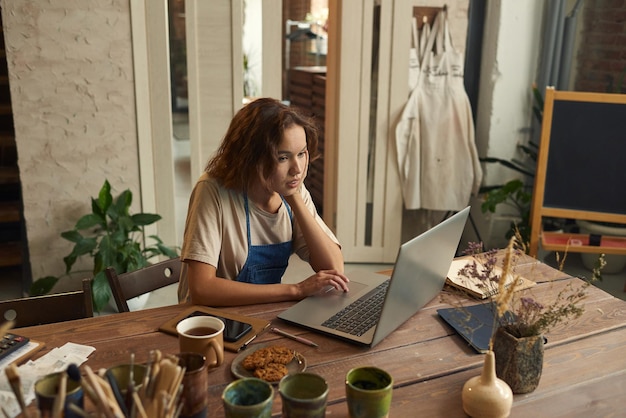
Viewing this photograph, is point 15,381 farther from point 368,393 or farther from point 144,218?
point 144,218

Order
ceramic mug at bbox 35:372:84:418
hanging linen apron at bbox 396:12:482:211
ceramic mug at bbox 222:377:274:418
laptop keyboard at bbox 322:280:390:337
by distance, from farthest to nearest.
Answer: hanging linen apron at bbox 396:12:482:211
laptop keyboard at bbox 322:280:390:337
ceramic mug at bbox 222:377:274:418
ceramic mug at bbox 35:372:84:418

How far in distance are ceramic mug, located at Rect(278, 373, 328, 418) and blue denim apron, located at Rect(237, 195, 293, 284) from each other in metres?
0.76

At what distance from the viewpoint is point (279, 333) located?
1474mm

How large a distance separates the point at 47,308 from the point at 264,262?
61cm

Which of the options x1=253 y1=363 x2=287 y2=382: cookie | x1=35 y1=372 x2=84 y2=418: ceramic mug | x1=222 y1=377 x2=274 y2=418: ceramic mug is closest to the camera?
x1=35 y1=372 x2=84 y2=418: ceramic mug

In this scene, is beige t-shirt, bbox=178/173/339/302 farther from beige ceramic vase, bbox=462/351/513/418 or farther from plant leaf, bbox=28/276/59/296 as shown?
plant leaf, bbox=28/276/59/296

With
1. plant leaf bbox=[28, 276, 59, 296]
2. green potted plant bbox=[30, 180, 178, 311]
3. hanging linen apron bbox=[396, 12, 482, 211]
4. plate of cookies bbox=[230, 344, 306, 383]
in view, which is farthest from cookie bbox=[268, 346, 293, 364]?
hanging linen apron bbox=[396, 12, 482, 211]

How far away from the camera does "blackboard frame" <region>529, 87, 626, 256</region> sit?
3090mm

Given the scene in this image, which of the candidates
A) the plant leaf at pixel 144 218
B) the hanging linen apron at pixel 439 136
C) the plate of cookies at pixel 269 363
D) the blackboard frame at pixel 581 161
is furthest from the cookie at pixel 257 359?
the hanging linen apron at pixel 439 136

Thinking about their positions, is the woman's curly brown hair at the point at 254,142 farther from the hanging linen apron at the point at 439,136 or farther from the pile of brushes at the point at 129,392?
the hanging linen apron at the point at 439,136

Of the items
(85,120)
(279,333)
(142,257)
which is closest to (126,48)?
(85,120)

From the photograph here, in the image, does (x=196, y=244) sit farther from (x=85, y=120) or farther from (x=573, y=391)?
(x=85, y=120)

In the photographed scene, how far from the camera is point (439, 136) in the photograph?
3768mm

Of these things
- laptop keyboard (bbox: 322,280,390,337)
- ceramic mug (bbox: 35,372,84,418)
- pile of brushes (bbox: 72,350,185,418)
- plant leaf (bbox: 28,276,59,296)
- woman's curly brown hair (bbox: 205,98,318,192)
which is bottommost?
plant leaf (bbox: 28,276,59,296)
